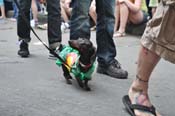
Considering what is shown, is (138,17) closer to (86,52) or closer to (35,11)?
(35,11)

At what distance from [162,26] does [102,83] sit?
1.29 m

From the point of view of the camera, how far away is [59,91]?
3.53 meters

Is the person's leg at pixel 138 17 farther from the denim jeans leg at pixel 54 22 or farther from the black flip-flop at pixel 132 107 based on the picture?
the black flip-flop at pixel 132 107

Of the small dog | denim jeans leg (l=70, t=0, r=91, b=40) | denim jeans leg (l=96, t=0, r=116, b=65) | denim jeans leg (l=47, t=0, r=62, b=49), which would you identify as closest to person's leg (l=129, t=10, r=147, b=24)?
denim jeans leg (l=47, t=0, r=62, b=49)

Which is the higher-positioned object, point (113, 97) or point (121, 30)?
point (113, 97)

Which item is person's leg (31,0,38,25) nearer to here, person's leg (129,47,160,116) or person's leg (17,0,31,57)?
person's leg (17,0,31,57)

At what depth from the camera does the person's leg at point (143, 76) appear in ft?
9.23

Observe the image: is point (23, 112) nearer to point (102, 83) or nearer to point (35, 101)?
point (35, 101)

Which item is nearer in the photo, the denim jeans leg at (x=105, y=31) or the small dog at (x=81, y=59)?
the small dog at (x=81, y=59)

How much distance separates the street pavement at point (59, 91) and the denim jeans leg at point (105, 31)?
0.18m

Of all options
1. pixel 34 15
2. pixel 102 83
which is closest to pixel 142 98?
pixel 102 83

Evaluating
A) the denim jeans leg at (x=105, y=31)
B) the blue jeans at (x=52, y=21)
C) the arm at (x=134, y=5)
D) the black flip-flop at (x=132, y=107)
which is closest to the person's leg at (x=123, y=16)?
the arm at (x=134, y=5)

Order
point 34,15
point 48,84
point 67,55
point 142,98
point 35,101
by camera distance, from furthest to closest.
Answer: point 34,15
point 48,84
point 67,55
point 35,101
point 142,98

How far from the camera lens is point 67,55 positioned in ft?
11.5
